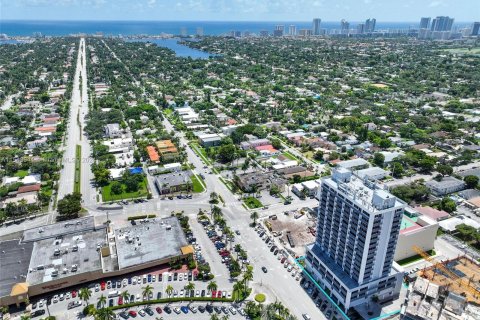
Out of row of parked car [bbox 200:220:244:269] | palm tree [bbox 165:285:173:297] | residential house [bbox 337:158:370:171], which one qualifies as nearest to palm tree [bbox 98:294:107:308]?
palm tree [bbox 165:285:173:297]

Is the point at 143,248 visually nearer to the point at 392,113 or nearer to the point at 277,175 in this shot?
the point at 277,175

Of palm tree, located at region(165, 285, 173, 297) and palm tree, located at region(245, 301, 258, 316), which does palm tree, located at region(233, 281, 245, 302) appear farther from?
palm tree, located at region(165, 285, 173, 297)

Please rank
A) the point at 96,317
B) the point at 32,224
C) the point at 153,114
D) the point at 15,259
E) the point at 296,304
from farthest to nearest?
1. the point at 153,114
2. the point at 32,224
3. the point at 15,259
4. the point at 296,304
5. the point at 96,317

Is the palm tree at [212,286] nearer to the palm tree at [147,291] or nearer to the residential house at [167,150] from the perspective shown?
the palm tree at [147,291]

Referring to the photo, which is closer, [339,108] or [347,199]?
[347,199]

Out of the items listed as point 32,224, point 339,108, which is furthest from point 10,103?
point 339,108

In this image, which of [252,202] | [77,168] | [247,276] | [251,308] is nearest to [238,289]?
[247,276]

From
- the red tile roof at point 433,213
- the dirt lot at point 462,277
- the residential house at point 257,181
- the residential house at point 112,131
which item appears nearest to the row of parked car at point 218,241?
the residential house at point 257,181
